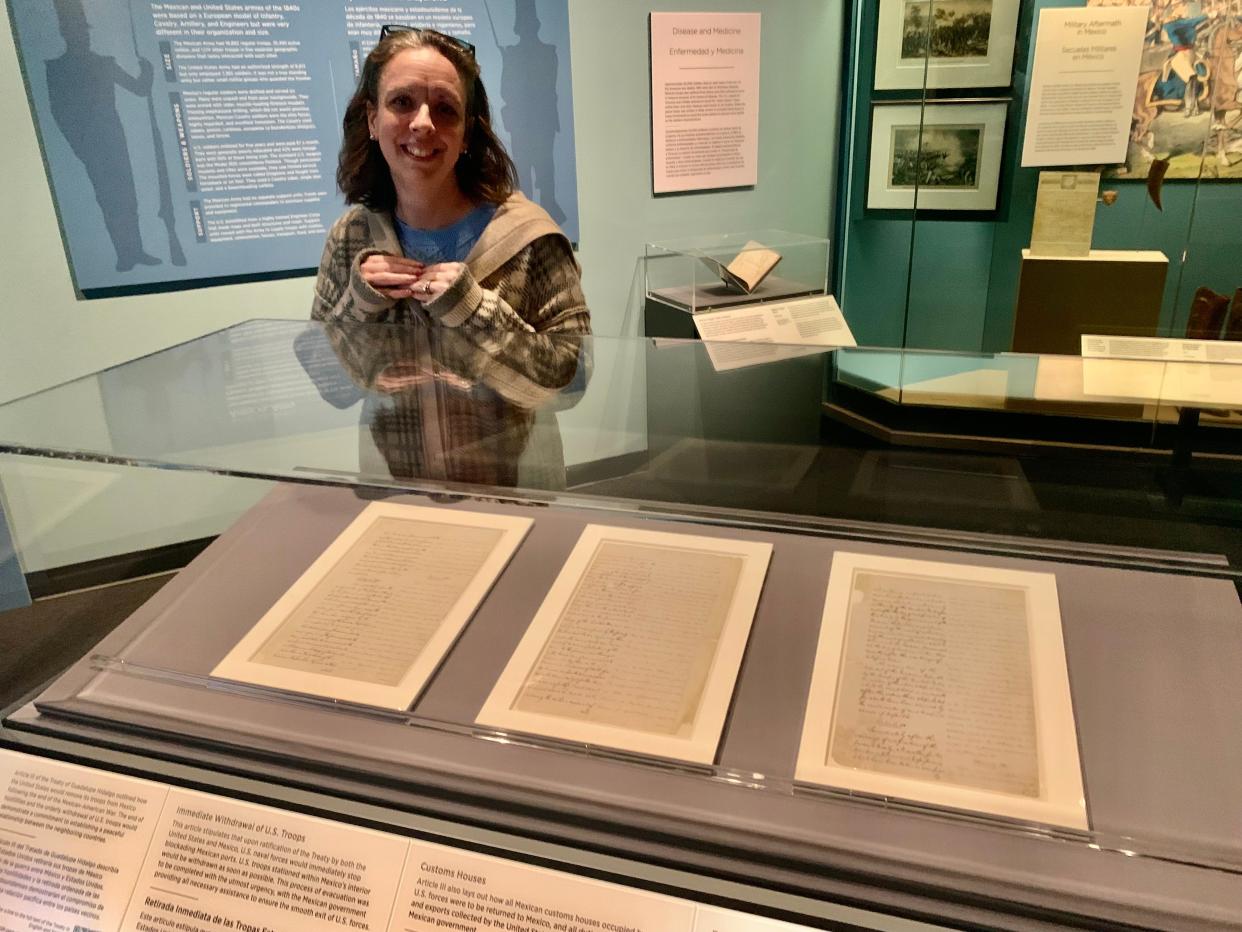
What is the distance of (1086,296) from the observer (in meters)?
2.92

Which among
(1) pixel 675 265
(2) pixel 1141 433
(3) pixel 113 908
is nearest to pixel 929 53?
(1) pixel 675 265

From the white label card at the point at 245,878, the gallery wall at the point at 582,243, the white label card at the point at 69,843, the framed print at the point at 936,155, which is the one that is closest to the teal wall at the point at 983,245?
the framed print at the point at 936,155

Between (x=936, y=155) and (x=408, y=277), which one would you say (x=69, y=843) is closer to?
(x=408, y=277)

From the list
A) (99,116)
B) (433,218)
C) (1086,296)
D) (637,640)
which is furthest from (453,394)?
(1086,296)

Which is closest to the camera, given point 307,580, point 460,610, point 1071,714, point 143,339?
point 1071,714

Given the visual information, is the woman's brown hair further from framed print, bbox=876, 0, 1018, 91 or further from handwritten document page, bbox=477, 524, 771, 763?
framed print, bbox=876, 0, 1018, 91

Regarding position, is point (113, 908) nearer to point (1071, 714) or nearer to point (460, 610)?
point (460, 610)

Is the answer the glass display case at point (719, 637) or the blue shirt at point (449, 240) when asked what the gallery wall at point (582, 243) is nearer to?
the glass display case at point (719, 637)

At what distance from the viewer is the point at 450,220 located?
1.94 metres

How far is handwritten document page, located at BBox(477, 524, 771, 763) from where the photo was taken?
81 cm

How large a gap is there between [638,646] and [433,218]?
4.39ft

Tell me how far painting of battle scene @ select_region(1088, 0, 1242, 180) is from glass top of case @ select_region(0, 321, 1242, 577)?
1.94 metres

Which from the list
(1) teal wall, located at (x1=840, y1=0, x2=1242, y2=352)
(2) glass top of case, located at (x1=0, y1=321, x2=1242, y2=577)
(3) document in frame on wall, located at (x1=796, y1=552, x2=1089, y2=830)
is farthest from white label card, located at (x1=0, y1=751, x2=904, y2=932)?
(1) teal wall, located at (x1=840, y1=0, x2=1242, y2=352)

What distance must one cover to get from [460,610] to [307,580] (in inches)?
9.4
